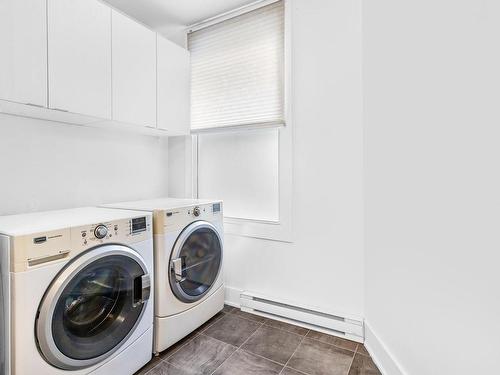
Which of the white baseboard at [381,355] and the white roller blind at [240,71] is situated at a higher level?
the white roller blind at [240,71]

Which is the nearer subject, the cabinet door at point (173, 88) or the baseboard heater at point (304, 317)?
the baseboard heater at point (304, 317)

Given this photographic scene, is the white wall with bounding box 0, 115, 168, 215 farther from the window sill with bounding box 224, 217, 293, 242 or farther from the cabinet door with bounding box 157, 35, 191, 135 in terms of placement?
the window sill with bounding box 224, 217, 293, 242

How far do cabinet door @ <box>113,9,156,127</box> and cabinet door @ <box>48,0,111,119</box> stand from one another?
0.06 m

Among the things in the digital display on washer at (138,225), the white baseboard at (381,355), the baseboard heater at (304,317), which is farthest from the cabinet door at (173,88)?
the white baseboard at (381,355)

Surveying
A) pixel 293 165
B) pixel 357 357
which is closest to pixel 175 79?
pixel 293 165

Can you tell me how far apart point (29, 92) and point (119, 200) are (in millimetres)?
1051

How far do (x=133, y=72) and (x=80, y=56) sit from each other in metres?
0.36

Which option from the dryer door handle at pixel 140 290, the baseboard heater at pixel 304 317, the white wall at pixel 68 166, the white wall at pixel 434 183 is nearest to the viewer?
the white wall at pixel 434 183

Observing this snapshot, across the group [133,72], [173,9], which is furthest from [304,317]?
[173,9]

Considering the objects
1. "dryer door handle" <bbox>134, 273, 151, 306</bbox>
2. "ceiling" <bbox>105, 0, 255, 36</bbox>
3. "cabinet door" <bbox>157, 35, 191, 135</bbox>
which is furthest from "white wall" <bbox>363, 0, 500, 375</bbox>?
"cabinet door" <bbox>157, 35, 191, 135</bbox>

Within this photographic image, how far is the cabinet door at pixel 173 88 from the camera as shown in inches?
81.6

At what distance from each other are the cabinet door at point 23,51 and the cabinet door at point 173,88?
0.79 metres

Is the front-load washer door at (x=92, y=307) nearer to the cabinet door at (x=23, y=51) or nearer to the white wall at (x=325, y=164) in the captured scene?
the cabinet door at (x=23, y=51)

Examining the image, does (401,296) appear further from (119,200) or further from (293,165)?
(119,200)
